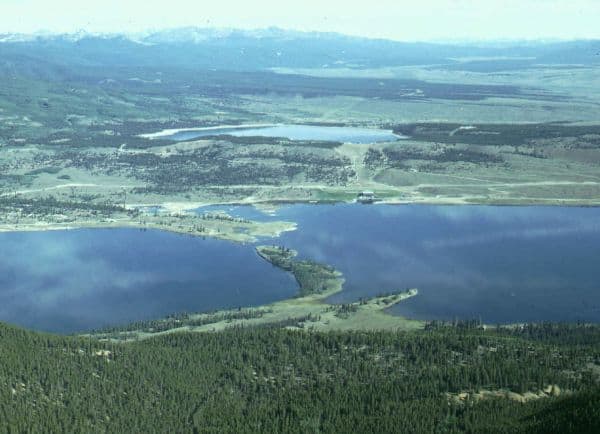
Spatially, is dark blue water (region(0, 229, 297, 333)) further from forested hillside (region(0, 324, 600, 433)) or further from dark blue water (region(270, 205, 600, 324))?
forested hillside (region(0, 324, 600, 433))

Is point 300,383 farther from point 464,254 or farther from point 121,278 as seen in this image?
point 464,254

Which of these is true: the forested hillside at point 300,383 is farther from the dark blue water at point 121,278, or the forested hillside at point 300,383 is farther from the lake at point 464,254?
the dark blue water at point 121,278

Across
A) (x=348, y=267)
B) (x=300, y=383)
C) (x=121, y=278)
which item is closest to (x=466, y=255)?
(x=348, y=267)

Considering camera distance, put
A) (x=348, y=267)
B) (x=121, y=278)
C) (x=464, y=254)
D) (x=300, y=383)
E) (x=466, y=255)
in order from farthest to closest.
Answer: (x=464, y=254)
(x=466, y=255)
(x=348, y=267)
(x=121, y=278)
(x=300, y=383)

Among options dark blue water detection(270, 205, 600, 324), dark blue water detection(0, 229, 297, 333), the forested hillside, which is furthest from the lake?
the forested hillside

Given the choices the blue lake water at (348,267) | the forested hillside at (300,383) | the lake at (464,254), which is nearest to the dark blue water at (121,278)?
the blue lake water at (348,267)
